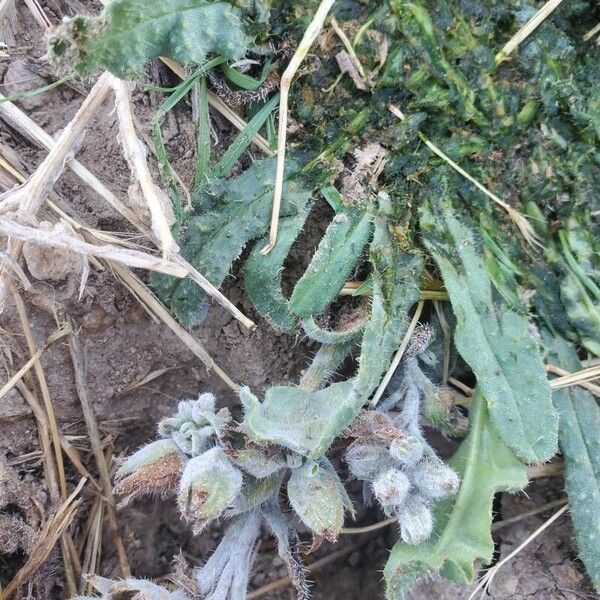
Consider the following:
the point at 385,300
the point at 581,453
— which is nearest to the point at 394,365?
the point at 385,300

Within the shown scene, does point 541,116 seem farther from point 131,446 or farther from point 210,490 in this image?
point 131,446

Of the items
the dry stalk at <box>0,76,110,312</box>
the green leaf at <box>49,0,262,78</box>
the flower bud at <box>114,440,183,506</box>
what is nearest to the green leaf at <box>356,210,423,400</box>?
the flower bud at <box>114,440,183,506</box>

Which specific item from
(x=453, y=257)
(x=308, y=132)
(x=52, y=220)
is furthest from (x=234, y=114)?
(x=453, y=257)

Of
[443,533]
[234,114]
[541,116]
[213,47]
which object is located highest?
[213,47]

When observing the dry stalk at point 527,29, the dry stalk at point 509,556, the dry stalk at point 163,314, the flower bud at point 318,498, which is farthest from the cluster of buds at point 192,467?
the dry stalk at point 527,29

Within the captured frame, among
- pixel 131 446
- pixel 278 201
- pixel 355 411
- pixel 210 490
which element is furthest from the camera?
pixel 131 446

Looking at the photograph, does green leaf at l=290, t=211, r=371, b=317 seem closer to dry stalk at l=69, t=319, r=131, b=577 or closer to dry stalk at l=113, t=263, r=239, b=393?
dry stalk at l=113, t=263, r=239, b=393
